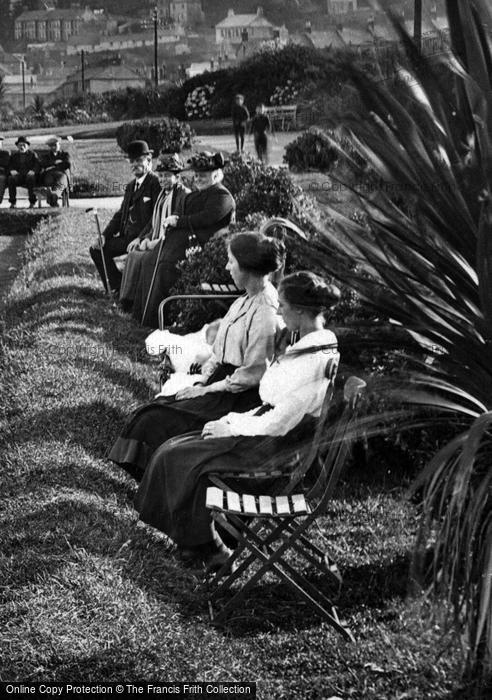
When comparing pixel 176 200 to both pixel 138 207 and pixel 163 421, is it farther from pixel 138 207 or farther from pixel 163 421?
pixel 163 421

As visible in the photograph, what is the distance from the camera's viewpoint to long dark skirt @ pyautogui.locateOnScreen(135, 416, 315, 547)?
463cm

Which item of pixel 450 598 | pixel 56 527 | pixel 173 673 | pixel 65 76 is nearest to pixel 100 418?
pixel 56 527

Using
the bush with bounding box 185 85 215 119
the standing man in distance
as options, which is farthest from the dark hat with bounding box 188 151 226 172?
the bush with bounding box 185 85 215 119

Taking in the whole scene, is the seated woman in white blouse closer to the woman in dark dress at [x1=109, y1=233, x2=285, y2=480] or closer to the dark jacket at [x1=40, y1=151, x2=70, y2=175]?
the woman in dark dress at [x1=109, y1=233, x2=285, y2=480]

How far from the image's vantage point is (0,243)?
18.1m

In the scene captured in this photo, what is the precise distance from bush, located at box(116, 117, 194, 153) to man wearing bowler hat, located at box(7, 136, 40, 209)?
10.4ft

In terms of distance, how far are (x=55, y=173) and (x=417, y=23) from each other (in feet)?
60.3

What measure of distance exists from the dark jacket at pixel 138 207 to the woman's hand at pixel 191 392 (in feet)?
18.1

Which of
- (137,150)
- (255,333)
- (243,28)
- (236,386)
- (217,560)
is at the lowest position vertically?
(217,560)

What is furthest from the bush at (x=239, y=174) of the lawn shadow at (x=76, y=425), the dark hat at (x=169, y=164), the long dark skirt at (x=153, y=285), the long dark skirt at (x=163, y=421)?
the long dark skirt at (x=163, y=421)

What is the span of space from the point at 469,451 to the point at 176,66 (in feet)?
111

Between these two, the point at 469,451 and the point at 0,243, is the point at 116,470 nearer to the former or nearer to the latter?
the point at 469,451

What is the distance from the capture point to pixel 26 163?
2141cm

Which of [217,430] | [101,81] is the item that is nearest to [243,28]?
[101,81]
